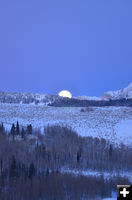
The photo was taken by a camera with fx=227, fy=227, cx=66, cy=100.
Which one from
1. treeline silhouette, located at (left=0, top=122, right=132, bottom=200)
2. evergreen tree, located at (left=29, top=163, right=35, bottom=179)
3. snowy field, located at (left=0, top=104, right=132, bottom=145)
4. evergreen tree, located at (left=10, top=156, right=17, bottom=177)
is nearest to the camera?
treeline silhouette, located at (left=0, top=122, right=132, bottom=200)

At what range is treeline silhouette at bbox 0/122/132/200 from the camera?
1819cm

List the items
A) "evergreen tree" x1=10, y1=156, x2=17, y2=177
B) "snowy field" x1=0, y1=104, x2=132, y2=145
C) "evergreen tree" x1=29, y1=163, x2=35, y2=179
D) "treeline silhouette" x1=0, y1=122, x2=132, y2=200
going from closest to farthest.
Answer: "treeline silhouette" x1=0, y1=122, x2=132, y2=200 < "evergreen tree" x1=29, y1=163, x2=35, y2=179 < "evergreen tree" x1=10, y1=156, x2=17, y2=177 < "snowy field" x1=0, y1=104, x2=132, y2=145

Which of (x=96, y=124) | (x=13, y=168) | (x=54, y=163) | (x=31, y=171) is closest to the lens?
(x=31, y=171)

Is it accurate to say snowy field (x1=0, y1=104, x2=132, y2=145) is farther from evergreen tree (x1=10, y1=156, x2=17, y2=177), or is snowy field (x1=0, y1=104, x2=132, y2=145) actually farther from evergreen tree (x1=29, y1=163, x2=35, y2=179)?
evergreen tree (x1=29, y1=163, x2=35, y2=179)

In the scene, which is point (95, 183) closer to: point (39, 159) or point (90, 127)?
point (39, 159)

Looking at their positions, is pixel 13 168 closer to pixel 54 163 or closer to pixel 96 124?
pixel 54 163

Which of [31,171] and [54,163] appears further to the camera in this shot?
[54,163]

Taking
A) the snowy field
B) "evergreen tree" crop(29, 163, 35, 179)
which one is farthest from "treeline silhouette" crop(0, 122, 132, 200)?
the snowy field

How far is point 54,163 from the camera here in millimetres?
24562

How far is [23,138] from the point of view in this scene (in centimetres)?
2712

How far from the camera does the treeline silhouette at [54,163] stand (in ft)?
59.7

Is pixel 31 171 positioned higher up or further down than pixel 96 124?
further down

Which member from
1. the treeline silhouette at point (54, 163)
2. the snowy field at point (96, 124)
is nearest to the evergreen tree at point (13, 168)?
the treeline silhouette at point (54, 163)

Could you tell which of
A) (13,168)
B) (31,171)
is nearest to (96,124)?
(31,171)
